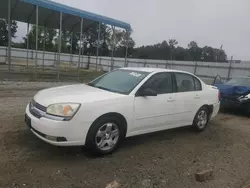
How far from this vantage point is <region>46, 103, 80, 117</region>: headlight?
12.0 feet

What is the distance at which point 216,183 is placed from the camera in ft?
11.7

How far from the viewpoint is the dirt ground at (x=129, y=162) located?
3.33 m

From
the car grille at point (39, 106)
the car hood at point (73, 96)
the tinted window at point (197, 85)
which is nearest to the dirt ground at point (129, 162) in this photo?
the car grille at point (39, 106)

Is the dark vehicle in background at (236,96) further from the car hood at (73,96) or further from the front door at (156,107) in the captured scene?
the car hood at (73,96)

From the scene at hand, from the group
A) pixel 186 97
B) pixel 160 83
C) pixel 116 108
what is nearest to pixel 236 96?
pixel 186 97

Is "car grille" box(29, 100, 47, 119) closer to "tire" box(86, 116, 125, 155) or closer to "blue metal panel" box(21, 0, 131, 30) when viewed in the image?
"tire" box(86, 116, 125, 155)

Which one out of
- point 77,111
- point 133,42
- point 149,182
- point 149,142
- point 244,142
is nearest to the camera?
point 149,182

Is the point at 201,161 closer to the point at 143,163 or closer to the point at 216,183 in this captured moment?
the point at 216,183

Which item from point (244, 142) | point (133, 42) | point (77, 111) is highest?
point (133, 42)

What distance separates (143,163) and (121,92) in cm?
131

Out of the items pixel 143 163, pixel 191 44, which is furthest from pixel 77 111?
pixel 191 44

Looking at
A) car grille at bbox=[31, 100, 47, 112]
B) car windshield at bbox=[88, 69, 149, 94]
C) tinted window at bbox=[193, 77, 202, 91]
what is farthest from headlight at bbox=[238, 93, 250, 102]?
car grille at bbox=[31, 100, 47, 112]

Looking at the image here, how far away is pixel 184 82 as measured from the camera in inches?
223

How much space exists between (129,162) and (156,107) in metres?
1.25
